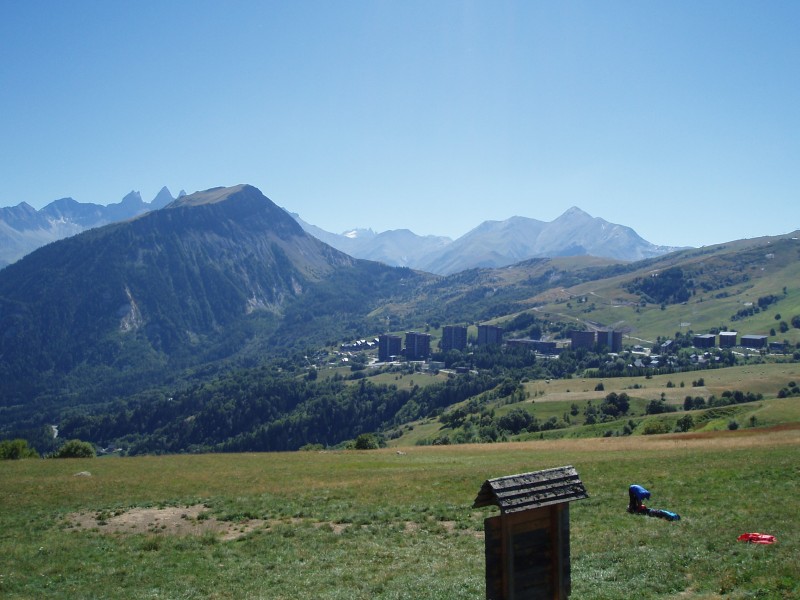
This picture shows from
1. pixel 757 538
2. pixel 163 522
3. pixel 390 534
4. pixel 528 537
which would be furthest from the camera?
pixel 163 522

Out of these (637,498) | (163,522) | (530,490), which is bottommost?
(163,522)

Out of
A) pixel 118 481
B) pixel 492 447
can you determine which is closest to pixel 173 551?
pixel 118 481

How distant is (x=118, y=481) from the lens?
1860 inches

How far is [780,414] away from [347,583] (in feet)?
284

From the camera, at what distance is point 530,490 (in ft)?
42.5

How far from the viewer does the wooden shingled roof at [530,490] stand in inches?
492

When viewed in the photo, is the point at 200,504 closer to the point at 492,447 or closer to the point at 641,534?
the point at 641,534

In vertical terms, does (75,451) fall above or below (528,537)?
below

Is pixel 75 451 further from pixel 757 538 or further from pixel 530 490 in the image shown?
pixel 757 538

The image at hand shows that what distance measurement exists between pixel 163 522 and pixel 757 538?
28.8 m

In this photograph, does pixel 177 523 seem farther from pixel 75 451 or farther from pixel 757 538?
pixel 75 451

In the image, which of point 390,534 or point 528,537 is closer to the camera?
point 528,537

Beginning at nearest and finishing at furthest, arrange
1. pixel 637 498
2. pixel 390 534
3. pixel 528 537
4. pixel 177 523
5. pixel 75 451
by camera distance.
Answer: pixel 528 537 → pixel 637 498 → pixel 390 534 → pixel 177 523 → pixel 75 451

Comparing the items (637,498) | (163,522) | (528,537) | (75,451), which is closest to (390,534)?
(637,498)
